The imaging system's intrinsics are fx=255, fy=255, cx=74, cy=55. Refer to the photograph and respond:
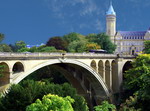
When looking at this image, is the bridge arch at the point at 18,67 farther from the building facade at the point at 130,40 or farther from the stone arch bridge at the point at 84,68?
the building facade at the point at 130,40

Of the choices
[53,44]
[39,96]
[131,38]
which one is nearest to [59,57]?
[39,96]

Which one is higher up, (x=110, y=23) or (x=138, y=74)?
(x=110, y=23)

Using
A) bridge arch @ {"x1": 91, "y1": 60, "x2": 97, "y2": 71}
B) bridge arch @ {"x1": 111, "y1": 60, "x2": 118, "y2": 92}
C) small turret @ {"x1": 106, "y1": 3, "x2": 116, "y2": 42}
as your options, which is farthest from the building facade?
bridge arch @ {"x1": 91, "y1": 60, "x2": 97, "y2": 71}

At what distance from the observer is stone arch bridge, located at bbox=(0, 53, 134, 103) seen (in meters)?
28.6

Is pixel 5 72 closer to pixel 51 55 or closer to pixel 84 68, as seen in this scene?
pixel 51 55

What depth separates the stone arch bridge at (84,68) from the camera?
94.0ft

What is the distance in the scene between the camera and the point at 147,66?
43344 millimetres

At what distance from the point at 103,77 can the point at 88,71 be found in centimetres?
492

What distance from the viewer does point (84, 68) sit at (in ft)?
137

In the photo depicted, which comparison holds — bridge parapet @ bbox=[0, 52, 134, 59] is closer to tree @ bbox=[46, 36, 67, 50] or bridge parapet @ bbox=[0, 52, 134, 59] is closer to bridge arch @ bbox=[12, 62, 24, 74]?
bridge arch @ bbox=[12, 62, 24, 74]

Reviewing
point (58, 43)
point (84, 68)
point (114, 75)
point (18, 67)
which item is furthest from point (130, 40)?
point (18, 67)

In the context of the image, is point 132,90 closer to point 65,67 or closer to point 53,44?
point 65,67

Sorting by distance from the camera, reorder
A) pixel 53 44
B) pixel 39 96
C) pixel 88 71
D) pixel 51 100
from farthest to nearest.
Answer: pixel 53 44 < pixel 88 71 < pixel 39 96 < pixel 51 100

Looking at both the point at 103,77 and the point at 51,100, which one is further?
the point at 103,77
